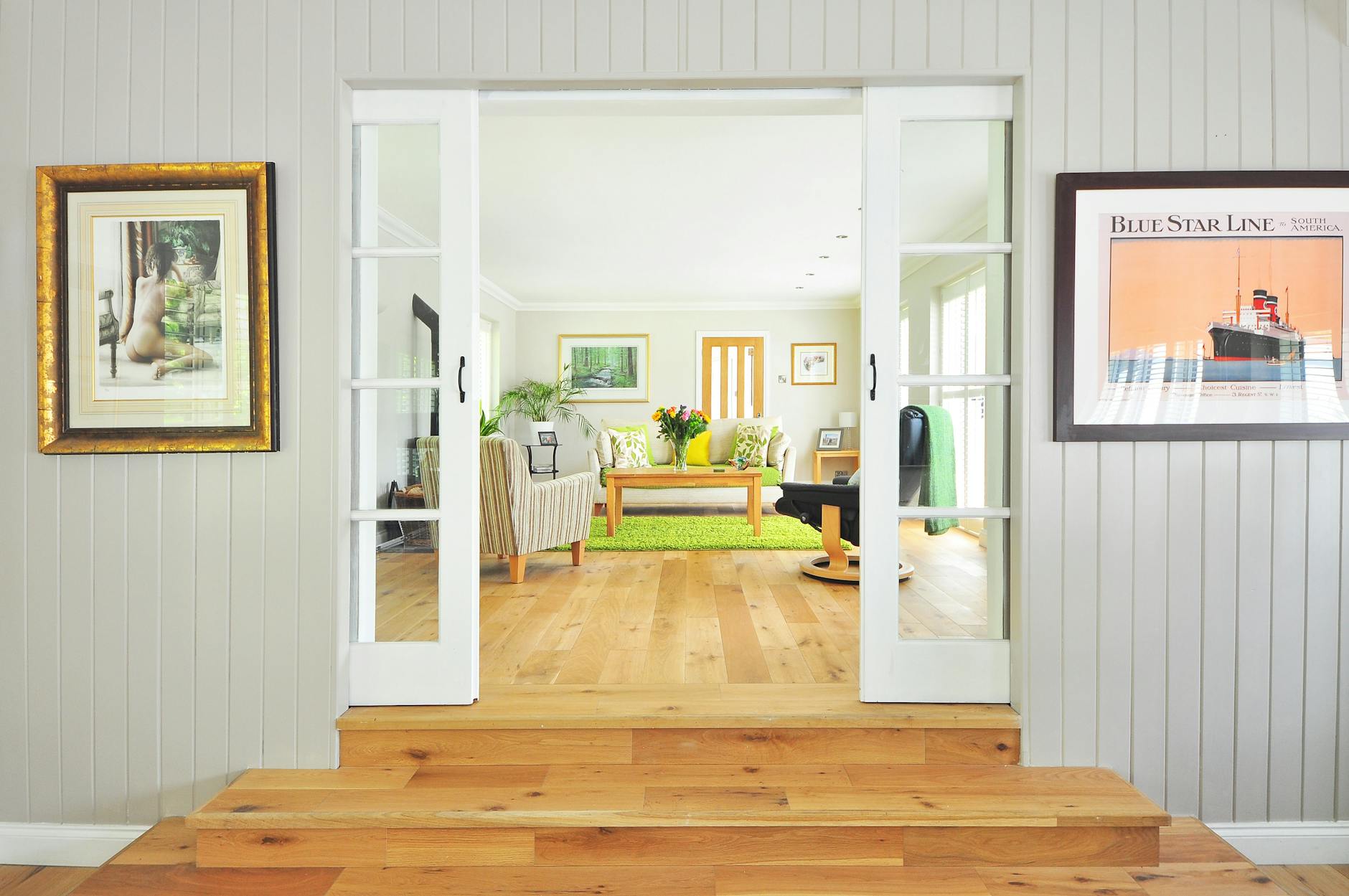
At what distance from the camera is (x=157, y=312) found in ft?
6.78

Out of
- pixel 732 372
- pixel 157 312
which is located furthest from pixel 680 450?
pixel 157 312

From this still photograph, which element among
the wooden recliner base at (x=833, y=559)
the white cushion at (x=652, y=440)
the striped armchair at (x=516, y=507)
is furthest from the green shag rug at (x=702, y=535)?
the white cushion at (x=652, y=440)

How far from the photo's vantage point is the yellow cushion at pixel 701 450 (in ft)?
26.7

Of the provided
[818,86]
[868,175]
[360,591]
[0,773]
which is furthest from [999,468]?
[0,773]

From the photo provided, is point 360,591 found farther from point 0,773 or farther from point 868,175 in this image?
point 868,175

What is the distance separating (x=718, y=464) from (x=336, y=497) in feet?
20.2

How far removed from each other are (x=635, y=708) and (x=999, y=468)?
1233 mm

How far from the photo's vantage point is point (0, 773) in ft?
6.85

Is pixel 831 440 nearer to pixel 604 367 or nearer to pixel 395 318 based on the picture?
pixel 604 367

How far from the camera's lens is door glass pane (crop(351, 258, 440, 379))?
7.04 ft

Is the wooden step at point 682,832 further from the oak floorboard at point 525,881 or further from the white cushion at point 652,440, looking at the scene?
the white cushion at point 652,440

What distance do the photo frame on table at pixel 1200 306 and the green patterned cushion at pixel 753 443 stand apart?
5.44 m

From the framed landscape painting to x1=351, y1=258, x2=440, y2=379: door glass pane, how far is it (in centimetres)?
684

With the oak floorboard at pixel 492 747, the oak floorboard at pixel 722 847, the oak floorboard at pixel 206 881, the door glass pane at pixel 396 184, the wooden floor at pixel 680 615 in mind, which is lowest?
the oak floorboard at pixel 206 881
